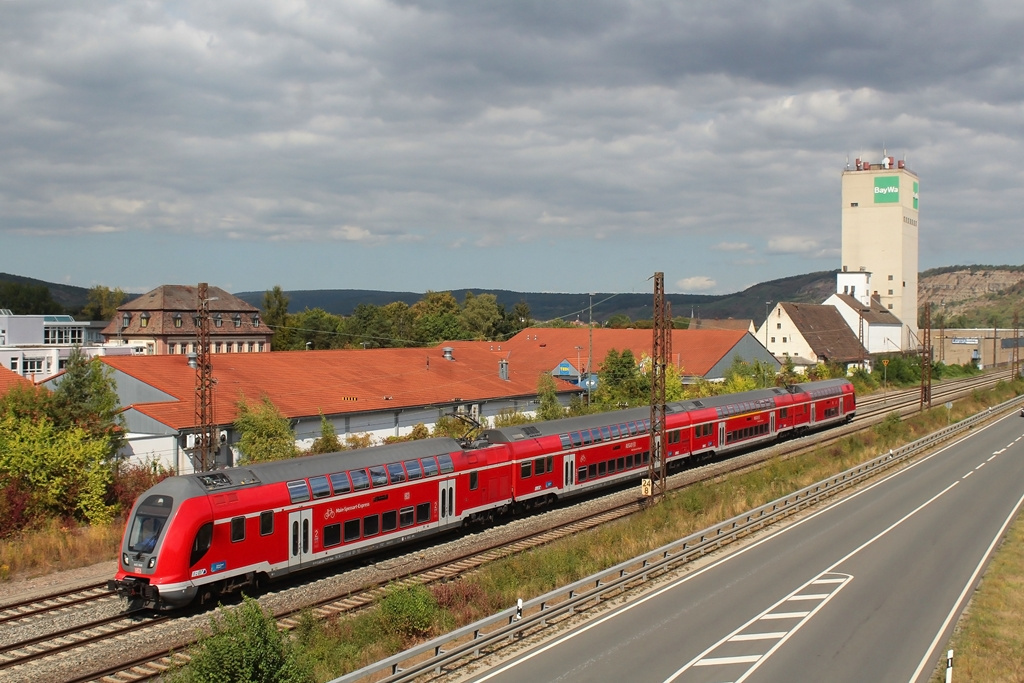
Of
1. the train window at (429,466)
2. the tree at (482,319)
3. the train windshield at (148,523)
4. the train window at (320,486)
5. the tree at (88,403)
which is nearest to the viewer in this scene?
the train windshield at (148,523)

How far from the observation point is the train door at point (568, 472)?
35625mm

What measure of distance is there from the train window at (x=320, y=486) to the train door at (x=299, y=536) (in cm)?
59

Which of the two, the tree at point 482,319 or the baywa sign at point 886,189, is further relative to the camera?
the baywa sign at point 886,189

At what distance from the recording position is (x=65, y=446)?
32188 mm

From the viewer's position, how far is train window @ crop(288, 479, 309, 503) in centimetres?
2409

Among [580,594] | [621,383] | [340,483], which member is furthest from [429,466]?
[621,383]

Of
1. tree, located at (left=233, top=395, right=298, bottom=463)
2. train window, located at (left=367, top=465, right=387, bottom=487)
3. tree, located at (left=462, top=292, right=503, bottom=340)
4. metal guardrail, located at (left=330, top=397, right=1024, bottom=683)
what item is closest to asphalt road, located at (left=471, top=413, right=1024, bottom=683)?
metal guardrail, located at (left=330, top=397, right=1024, bottom=683)

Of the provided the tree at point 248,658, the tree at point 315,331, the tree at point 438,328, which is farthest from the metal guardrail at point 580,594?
the tree at point 315,331

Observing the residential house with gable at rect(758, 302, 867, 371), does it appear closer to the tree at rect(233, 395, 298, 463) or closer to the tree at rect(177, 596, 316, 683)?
the tree at rect(233, 395, 298, 463)

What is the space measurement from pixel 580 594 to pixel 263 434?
906 inches

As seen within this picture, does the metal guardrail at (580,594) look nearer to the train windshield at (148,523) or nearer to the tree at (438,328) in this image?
the train windshield at (148,523)

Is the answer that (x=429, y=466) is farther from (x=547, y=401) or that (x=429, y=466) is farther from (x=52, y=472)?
(x=547, y=401)

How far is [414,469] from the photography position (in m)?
28.1

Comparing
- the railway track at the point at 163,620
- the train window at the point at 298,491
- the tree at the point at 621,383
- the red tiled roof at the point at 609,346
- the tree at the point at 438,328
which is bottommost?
the railway track at the point at 163,620
